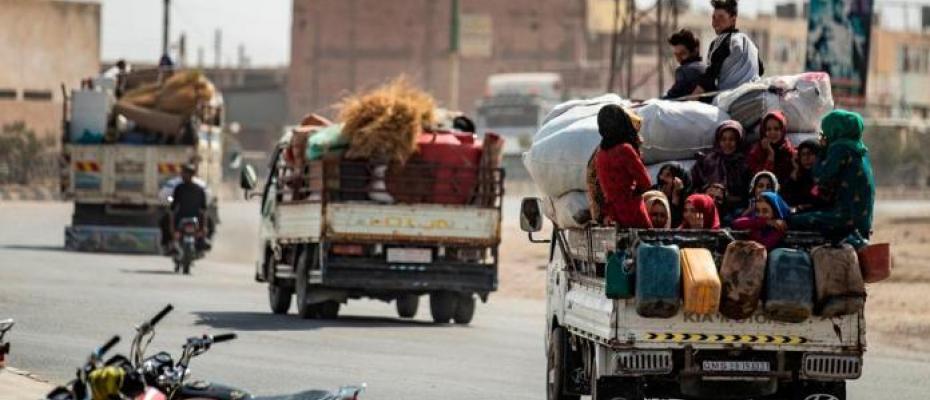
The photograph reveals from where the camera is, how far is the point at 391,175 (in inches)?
1011

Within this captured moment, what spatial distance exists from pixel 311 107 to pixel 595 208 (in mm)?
122417

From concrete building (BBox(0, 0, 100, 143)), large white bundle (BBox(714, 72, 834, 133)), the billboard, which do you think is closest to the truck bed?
large white bundle (BBox(714, 72, 834, 133))

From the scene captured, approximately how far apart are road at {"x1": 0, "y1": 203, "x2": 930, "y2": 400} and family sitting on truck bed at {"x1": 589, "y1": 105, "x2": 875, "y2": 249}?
10.1 feet

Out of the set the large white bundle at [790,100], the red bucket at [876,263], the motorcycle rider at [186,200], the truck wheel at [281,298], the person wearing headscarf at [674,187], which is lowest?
the truck wheel at [281,298]

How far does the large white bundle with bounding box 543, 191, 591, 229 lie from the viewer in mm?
15102

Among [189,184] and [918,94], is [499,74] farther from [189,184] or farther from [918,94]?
[189,184]

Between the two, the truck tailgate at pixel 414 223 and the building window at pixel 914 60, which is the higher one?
the building window at pixel 914 60

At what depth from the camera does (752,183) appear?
A: 46.0 feet

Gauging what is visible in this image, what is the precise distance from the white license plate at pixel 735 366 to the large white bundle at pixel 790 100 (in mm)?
2199

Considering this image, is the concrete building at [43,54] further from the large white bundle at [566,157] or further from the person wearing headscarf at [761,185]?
the person wearing headscarf at [761,185]

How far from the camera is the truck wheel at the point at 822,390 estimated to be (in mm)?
13539

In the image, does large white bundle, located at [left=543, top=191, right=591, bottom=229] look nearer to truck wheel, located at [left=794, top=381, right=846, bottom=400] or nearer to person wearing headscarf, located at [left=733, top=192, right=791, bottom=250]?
person wearing headscarf, located at [left=733, top=192, right=791, bottom=250]

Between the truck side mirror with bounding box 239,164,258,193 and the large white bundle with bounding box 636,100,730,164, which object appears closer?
the large white bundle with bounding box 636,100,730,164

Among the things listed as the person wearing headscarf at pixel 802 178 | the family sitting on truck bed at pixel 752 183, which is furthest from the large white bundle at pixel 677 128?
the person wearing headscarf at pixel 802 178
